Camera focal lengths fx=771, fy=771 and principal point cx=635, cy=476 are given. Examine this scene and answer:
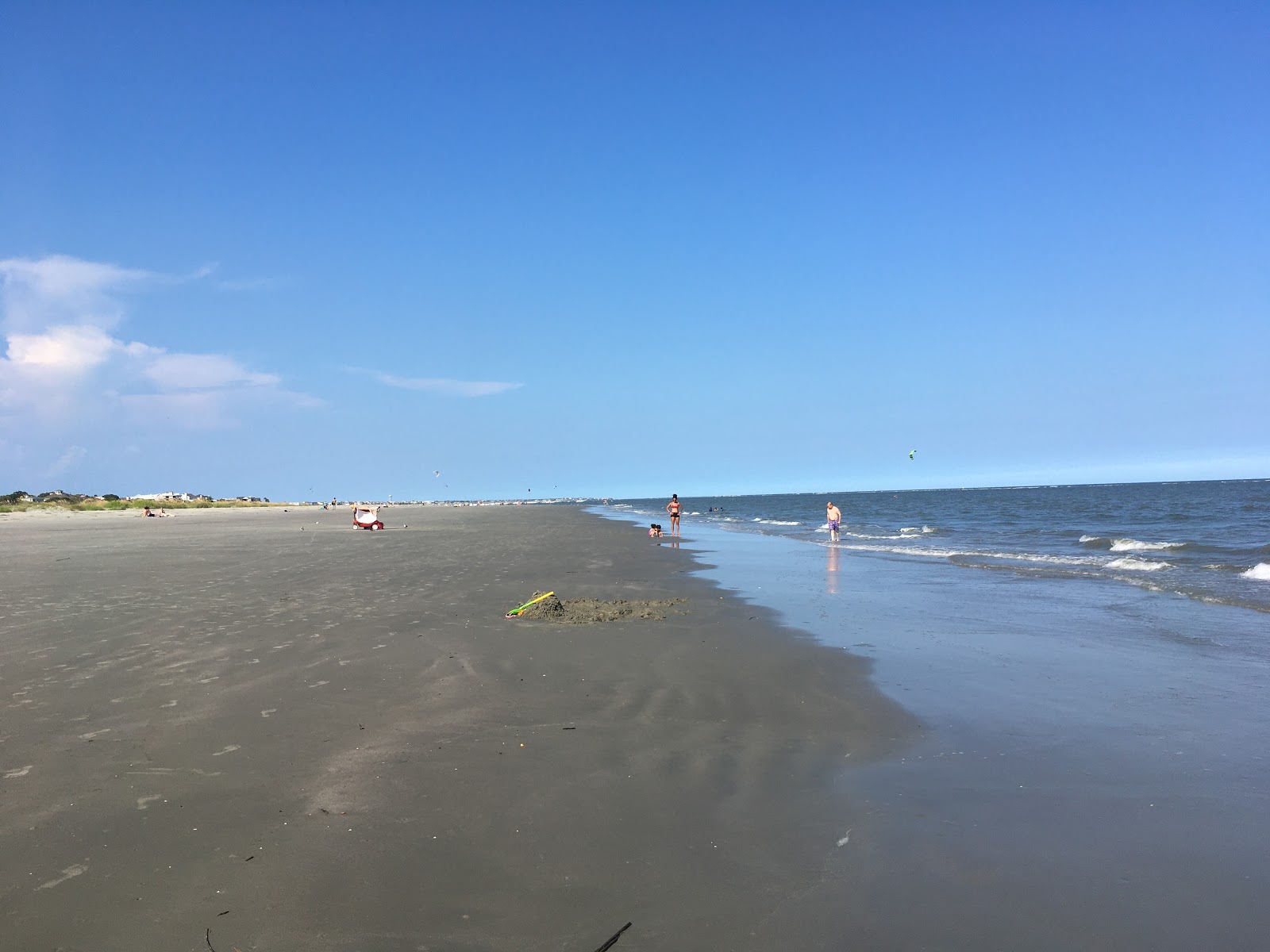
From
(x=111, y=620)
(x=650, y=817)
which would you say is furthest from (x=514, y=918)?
(x=111, y=620)

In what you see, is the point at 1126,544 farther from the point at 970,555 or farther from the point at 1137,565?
the point at 1137,565

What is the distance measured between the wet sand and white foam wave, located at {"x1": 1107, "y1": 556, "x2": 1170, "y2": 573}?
14.2 m

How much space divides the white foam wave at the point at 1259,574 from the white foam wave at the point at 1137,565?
1.86m

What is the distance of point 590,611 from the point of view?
496 inches

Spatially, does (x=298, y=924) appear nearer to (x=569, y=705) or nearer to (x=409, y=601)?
(x=569, y=705)

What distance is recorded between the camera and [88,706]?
704cm

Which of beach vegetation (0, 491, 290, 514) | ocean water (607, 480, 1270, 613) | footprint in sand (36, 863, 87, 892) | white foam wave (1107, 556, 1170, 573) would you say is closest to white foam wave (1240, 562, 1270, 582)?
ocean water (607, 480, 1270, 613)

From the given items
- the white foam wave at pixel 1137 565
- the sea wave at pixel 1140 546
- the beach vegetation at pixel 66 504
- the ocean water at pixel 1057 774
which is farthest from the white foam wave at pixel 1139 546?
the beach vegetation at pixel 66 504

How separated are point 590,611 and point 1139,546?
24.1 metres

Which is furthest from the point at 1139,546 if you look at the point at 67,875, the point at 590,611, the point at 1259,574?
the point at 67,875

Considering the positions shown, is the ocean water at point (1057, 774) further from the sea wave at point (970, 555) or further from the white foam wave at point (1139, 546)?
the white foam wave at point (1139, 546)

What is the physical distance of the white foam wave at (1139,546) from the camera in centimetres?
2649

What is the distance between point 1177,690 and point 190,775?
905cm

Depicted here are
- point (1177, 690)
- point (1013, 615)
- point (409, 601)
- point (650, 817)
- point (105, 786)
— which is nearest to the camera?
point (650, 817)
